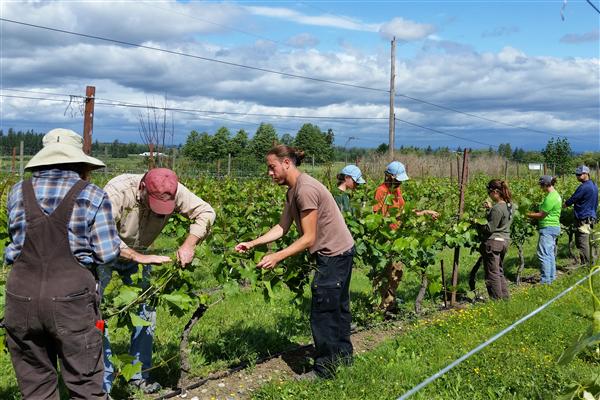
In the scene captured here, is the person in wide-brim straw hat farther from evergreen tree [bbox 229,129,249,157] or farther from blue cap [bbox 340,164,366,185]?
evergreen tree [bbox 229,129,249,157]

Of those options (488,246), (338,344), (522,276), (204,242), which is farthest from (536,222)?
(204,242)

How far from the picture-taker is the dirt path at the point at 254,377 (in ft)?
12.9

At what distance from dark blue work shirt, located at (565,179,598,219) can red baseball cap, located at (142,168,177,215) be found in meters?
7.49

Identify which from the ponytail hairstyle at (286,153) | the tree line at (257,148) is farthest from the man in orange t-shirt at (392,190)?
the tree line at (257,148)

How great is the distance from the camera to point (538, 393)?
3834 mm

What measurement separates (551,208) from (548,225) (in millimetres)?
261

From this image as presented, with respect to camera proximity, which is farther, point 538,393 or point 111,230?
point 538,393

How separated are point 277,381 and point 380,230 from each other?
197 centimetres

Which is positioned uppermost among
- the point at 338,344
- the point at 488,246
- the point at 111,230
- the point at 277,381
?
the point at 111,230

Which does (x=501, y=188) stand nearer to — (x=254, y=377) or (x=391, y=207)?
(x=391, y=207)

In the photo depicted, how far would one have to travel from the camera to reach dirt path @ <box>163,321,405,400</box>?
393cm

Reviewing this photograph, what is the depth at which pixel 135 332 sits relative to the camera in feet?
12.5

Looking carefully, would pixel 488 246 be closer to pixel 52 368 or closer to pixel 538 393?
pixel 538 393

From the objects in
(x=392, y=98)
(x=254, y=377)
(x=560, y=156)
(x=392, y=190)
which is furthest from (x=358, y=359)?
(x=560, y=156)
